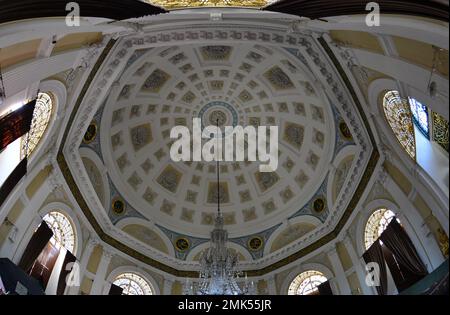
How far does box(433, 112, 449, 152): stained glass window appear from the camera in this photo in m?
4.56

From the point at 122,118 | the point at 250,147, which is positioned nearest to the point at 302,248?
the point at 250,147

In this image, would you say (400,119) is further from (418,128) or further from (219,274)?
(219,274)

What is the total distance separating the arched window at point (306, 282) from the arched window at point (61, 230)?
7828 mm

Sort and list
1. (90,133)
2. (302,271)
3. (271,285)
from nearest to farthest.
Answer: (90,133)
(302,271)
(271,285)

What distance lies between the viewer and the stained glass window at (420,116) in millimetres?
5057

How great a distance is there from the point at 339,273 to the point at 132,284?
739 centimetres

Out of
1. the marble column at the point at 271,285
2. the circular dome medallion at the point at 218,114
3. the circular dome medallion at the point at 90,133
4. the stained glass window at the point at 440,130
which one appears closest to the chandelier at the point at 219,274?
the marble column at the point at 271,285

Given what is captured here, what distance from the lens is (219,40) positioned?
1182cm

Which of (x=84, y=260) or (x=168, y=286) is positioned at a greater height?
(x=168, y=286)

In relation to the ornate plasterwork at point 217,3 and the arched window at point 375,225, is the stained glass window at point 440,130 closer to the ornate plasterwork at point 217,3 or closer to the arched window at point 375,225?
the arched window at point 375,225

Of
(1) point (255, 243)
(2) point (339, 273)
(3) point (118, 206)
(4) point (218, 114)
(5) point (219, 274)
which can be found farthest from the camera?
(4) point (218, 114)

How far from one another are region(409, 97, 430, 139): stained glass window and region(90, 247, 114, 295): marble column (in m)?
11.9

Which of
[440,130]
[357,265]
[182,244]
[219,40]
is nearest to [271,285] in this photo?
[182,244]

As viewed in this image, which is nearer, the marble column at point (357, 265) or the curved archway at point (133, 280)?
the marble column at point (357, 265)
